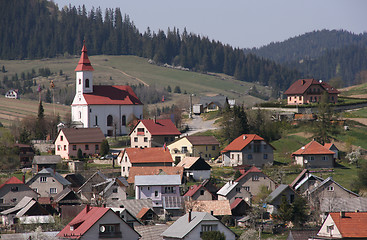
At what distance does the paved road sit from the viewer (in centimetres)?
9093

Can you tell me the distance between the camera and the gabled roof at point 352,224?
45.2 m

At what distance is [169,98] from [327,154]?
117 metres

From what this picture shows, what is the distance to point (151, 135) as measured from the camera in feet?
267

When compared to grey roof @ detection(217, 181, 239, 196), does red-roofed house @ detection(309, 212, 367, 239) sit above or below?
below

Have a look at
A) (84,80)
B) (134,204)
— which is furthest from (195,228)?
(84,80)

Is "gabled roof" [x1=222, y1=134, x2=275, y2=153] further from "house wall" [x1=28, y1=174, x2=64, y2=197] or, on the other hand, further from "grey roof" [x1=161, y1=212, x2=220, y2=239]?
"grey roof" [x1=161, y1=212, x2=220, y2=239]

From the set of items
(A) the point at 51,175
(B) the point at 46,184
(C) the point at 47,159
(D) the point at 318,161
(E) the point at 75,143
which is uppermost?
(E) the point at 75,143

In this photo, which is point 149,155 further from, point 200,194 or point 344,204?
point 344,204

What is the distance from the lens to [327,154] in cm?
7056

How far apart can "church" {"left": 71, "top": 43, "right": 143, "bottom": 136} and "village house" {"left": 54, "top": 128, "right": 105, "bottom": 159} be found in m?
11.8

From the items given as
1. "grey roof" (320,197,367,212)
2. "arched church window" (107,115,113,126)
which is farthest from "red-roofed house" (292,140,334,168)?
"arched church window" (107,115,113,126)

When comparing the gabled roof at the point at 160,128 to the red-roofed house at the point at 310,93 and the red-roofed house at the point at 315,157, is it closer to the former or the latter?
the red-roofed house at the point at 315,157

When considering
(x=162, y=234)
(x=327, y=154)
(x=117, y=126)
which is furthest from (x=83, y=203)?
(x=117, y=126)

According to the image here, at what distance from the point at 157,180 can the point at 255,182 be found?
8370mm
